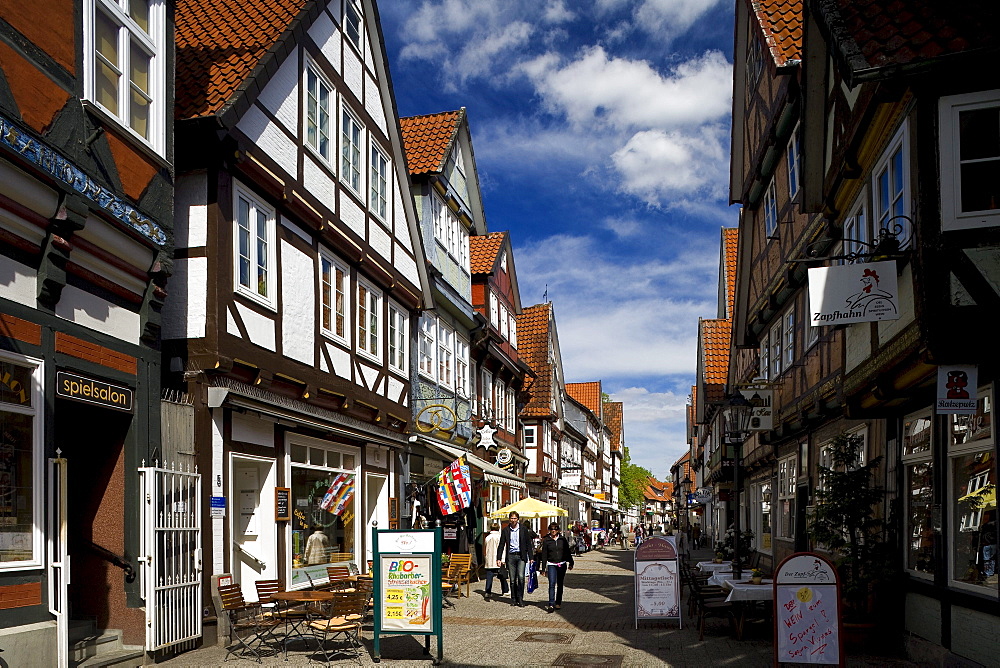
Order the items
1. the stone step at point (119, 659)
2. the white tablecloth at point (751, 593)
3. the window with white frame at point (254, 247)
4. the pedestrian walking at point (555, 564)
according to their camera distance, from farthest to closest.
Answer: the pedestrian walking at point (555, 564)
the window with white frame at point (254, 247)
the white tablecloth at point (751, 593)
the stone step at point (119, 659)

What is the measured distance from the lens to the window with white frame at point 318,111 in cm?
1641

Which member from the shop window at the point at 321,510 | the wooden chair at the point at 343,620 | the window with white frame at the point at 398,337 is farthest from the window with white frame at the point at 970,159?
the window with white frame at the point at 398,337

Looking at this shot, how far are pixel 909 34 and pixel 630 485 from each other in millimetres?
102442

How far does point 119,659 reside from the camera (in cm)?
1049

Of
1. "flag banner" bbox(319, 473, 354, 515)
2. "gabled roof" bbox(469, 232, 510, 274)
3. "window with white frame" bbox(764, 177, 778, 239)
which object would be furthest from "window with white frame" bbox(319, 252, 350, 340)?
"gabled roof" bbox(469, 232, 510, 274)

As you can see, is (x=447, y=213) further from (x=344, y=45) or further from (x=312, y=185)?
(x=312, y=185)

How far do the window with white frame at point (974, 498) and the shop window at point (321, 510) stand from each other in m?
9.40

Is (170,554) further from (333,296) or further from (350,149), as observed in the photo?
(350,149)

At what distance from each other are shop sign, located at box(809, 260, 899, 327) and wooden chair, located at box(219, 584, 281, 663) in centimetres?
739

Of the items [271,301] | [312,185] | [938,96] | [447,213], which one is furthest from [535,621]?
[447,213]

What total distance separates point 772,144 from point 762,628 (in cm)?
927

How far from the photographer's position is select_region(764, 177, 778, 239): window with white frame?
65.7 feet

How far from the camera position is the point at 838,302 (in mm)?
9703

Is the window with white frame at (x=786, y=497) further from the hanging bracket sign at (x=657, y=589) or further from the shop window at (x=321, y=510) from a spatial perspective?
the shop window at (x=321, y=510)
